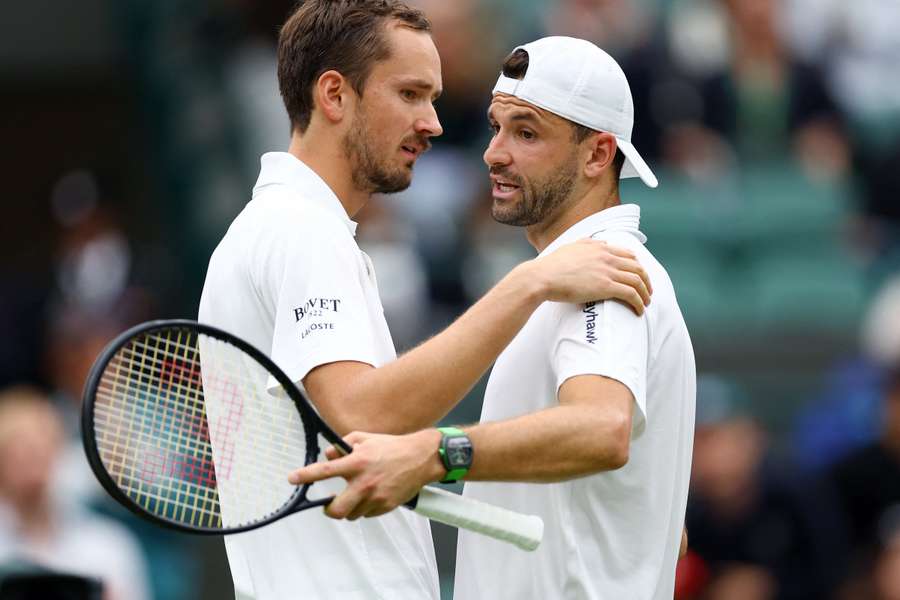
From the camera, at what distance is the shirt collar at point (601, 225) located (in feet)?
13.9

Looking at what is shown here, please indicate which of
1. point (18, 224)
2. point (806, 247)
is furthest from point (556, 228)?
point (18, 224)

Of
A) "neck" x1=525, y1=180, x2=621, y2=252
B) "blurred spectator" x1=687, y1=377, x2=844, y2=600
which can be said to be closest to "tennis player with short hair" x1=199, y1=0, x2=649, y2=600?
"neck" x1=525, y1=180, x2=621, y2=252

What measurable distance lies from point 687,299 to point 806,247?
0.84 m

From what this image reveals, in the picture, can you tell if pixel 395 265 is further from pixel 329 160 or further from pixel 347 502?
pixel 347 502

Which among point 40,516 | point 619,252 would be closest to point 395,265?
point 40,516

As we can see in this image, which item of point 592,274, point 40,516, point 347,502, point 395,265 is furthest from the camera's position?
point 395,265

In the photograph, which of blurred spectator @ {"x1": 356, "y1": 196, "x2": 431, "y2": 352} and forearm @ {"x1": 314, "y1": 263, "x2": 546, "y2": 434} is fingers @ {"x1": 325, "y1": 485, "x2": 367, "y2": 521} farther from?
blurred spectator @ {"x1": 356, "y1": 196, "x2": 431, "y2": 352}

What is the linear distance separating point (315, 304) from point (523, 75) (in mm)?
822

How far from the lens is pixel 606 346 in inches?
154

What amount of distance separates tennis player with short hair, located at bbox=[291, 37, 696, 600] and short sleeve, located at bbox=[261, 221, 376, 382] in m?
0.26

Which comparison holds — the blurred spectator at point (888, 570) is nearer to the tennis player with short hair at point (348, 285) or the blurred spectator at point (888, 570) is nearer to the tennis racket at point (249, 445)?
the tennis player with short hair at point (348, 285)

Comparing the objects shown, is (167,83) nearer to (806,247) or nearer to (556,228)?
(806,247)

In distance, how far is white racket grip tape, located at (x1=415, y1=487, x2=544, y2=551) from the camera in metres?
3.82

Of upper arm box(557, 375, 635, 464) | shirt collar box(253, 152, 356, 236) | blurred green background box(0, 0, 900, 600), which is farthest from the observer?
blurred green background box(0, 0, 900, 600)
